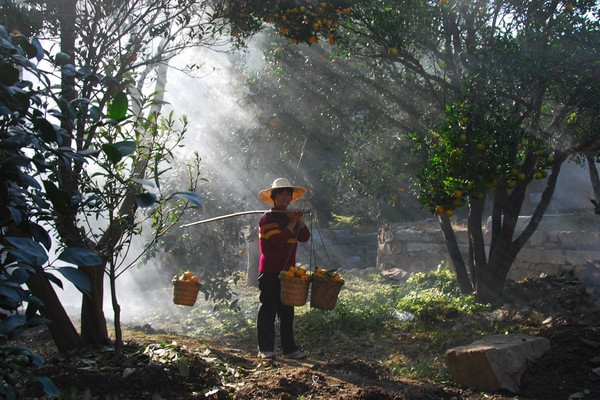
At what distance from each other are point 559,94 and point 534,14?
1078 mm

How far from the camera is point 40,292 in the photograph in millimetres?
3477

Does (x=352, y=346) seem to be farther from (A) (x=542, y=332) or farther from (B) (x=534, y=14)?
(B) (x=534, y=14)

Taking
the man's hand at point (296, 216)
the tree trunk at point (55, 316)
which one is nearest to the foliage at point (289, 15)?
the man's hand at point (296, 216)

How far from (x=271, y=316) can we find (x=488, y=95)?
3203mm

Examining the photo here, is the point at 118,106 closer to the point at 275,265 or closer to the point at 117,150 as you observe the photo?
the point at 117,150

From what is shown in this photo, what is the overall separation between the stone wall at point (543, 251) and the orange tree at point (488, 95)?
5.83ft

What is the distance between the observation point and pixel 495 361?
3.79 m

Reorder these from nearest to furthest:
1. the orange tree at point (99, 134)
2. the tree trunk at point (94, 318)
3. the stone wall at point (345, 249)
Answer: the orange tree at point (99, 134) → the tree trunk at point (94, 318) → the stone wall at point (345, 249)

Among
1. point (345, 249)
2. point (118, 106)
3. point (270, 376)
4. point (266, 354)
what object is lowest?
point (266, 354)

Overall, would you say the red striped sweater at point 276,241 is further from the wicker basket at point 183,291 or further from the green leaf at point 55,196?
the green leaf at point 55,196

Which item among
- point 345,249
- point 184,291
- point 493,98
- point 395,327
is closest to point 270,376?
point 184,291

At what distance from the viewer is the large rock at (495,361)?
12.4ft

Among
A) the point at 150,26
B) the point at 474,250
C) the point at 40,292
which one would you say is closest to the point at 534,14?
the point at 474,250

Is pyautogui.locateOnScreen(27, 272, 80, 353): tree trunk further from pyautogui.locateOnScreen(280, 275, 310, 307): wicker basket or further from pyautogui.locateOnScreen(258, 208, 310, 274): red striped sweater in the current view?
pyautogui.locateOnScreen(258, 208, 310, 274): red striped sweater
